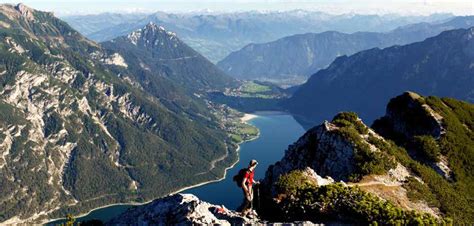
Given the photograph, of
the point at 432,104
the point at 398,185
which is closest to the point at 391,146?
the point at 398,185

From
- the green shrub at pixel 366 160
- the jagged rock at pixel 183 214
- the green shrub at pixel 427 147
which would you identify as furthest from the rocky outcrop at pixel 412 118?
the jagged rock at pixel 183 214

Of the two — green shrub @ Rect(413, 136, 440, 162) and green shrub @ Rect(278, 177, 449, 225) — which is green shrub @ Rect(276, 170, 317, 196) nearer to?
green shrub @ Rect(278, 177, 449, 225)

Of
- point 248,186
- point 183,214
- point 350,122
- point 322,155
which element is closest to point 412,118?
point 350,122

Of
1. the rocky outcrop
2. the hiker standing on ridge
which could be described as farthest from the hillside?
the hiker standing on ridge

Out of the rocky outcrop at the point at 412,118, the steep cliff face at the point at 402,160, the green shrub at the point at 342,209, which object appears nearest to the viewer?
the green shrub at the point at 342,209

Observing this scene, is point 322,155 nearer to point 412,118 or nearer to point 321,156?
point 321,156

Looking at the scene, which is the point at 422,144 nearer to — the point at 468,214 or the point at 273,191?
the point at 468,214

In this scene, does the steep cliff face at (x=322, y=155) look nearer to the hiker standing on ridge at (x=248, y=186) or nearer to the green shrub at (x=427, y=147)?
the green shrub at (x=427, y=147)
